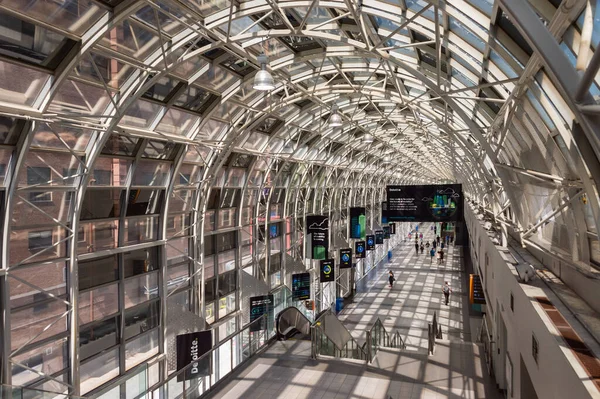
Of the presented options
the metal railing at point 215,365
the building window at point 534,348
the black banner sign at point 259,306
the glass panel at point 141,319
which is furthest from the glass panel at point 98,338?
the building window at point 534,348

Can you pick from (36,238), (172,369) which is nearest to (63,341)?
(36,238)

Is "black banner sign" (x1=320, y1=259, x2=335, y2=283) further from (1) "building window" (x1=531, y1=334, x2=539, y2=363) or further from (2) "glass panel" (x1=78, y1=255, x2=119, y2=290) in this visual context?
(1) "building window" (x1=531, y1=334, x2=539, y2=363)

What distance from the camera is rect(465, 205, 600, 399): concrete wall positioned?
5.04 m

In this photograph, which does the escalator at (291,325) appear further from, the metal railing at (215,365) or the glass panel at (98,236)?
the glass panel at (98,236)

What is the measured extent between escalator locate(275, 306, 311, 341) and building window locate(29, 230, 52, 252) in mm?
7843

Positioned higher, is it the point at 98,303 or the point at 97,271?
the point at 97,271

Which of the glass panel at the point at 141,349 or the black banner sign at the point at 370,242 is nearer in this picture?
the glass panel at the point at 141,349

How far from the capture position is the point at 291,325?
56.1 ft

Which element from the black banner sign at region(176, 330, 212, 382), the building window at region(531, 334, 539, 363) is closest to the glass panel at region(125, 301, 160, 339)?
the black banner sign at region(176, 330, 212, 382)

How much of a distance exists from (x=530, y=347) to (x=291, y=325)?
1078 centimetres

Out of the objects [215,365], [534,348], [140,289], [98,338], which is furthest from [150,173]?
[534,348]

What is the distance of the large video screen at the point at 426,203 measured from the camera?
22.8m

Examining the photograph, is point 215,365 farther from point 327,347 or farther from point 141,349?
point 141,349

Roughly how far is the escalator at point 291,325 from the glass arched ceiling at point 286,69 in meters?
6.35
